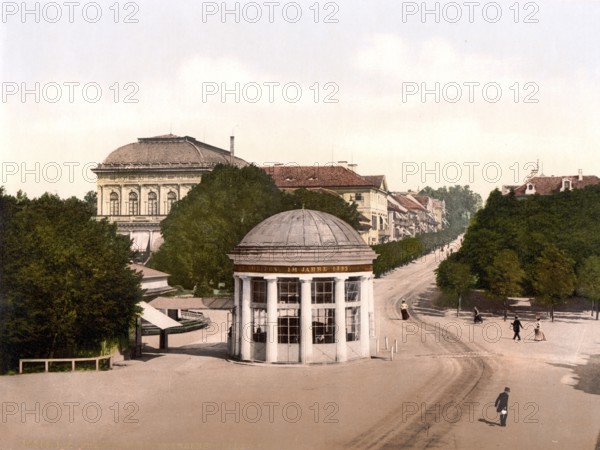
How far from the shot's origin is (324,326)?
38.3 meters

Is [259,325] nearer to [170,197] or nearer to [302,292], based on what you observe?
[302,292]

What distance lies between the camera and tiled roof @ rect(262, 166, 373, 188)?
13466 centimetres

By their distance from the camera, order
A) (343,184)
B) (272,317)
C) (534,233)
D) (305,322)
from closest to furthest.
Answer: (305,322) < (272,317) < (534,233) < (343,184)

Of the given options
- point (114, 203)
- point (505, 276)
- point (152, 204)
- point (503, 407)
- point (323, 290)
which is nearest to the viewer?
point (503, 407)

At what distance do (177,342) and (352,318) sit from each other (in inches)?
591

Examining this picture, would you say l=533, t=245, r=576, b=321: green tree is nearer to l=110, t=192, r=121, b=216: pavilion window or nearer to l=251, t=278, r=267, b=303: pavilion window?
l=251, t=278, r=267, b=303: pavilion window

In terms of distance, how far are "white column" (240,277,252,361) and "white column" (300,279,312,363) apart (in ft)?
8.96

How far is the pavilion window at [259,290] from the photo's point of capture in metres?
38.3

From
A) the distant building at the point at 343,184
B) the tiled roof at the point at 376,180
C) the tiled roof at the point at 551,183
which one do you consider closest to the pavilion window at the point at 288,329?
the tiled roof at the point at 551,183

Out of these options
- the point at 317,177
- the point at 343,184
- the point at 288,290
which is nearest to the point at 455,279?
the point at 288,290

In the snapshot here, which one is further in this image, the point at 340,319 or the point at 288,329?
the point at 288,329

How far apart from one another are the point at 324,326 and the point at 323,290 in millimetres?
1715

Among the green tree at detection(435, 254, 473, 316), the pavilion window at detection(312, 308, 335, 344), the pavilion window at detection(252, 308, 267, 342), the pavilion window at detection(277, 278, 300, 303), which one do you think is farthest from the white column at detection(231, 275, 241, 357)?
the green tree at detection(435, 254, 473, 316)

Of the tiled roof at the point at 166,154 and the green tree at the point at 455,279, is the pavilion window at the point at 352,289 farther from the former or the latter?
the tiled roof at the point at 166,154
